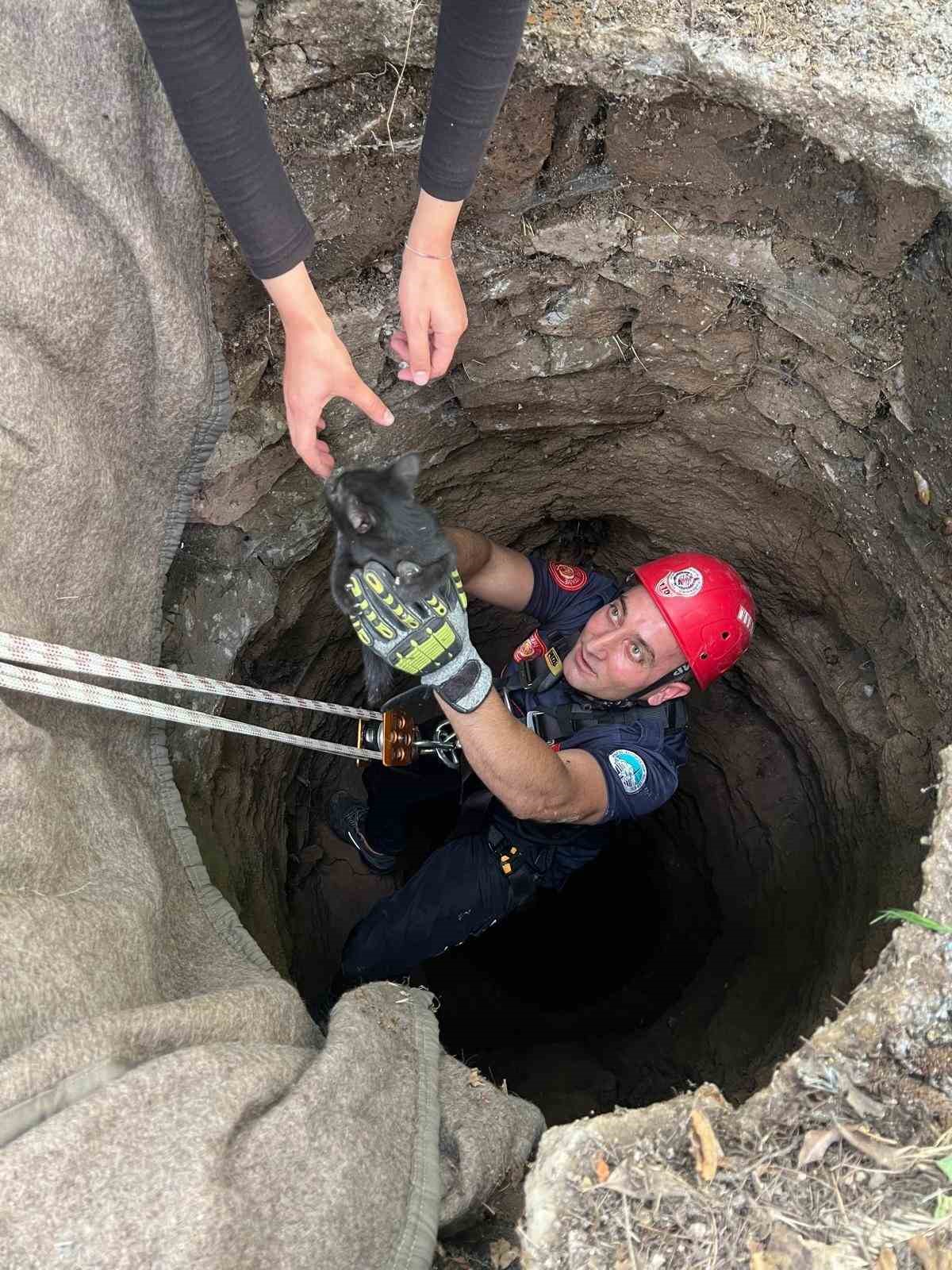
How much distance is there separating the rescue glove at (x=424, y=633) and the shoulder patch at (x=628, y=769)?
35.8 inches

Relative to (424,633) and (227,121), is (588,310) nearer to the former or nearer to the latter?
(424,633)

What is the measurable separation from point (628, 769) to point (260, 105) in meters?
2.61

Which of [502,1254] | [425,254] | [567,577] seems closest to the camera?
[502,1254]

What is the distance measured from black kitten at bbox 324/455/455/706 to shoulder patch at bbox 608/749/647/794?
137 centimetres

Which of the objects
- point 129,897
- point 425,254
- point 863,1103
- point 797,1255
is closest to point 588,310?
point 425,254

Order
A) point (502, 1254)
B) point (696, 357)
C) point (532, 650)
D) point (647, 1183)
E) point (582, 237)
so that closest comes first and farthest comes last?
point (647, 1183) → point (502, 1254) → point (582, 237) → point (696, 357) → point (532, 650)

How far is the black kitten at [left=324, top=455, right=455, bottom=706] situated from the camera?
232cm

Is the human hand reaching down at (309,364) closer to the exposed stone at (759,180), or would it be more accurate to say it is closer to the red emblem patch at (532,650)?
the exposed stone at (759,180)

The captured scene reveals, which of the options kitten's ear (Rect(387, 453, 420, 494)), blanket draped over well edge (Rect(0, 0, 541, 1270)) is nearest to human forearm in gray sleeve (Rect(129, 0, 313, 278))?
blanket draped over well edge (Rect(0, 0, 541, 1270))

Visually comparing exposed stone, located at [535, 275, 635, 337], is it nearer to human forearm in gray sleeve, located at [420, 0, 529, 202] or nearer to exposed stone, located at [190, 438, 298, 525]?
exposed stone, located at [190, 438, 298, 525]

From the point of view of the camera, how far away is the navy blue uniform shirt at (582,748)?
3.48 metres

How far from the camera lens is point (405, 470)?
2.28 m

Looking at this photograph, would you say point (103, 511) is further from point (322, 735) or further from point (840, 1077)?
point (322, 735)

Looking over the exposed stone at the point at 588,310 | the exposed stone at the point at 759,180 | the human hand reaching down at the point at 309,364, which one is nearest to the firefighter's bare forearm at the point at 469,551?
the exposed stone at the point at 588,310
